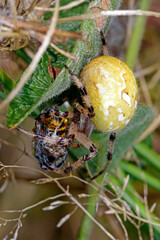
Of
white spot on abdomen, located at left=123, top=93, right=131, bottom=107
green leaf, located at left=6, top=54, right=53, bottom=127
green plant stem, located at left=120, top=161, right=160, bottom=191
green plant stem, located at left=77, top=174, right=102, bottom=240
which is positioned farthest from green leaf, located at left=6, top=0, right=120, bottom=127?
green plant stem, located at left=120, top=161, right=160, bottom=191

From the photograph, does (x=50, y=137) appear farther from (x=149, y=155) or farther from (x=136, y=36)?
(x=136, y=36)

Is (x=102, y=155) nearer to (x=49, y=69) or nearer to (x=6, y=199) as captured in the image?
(x=49, y=69)

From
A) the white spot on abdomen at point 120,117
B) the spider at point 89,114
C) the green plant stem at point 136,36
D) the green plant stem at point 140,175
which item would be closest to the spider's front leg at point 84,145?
the spider at point 89,114

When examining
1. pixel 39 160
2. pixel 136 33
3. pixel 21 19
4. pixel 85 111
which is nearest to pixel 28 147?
pixel 39 160

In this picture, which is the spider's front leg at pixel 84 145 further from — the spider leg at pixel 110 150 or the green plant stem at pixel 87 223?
the green plant stem at pixel 87 223

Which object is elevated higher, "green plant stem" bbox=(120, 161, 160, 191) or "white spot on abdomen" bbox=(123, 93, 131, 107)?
"white spot on abdomen" bbox=(123, 93, 131, 107)

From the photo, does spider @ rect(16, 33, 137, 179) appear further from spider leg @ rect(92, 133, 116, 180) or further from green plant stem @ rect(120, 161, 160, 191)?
green plant stem @ rect(120, 161, 160, 191)
